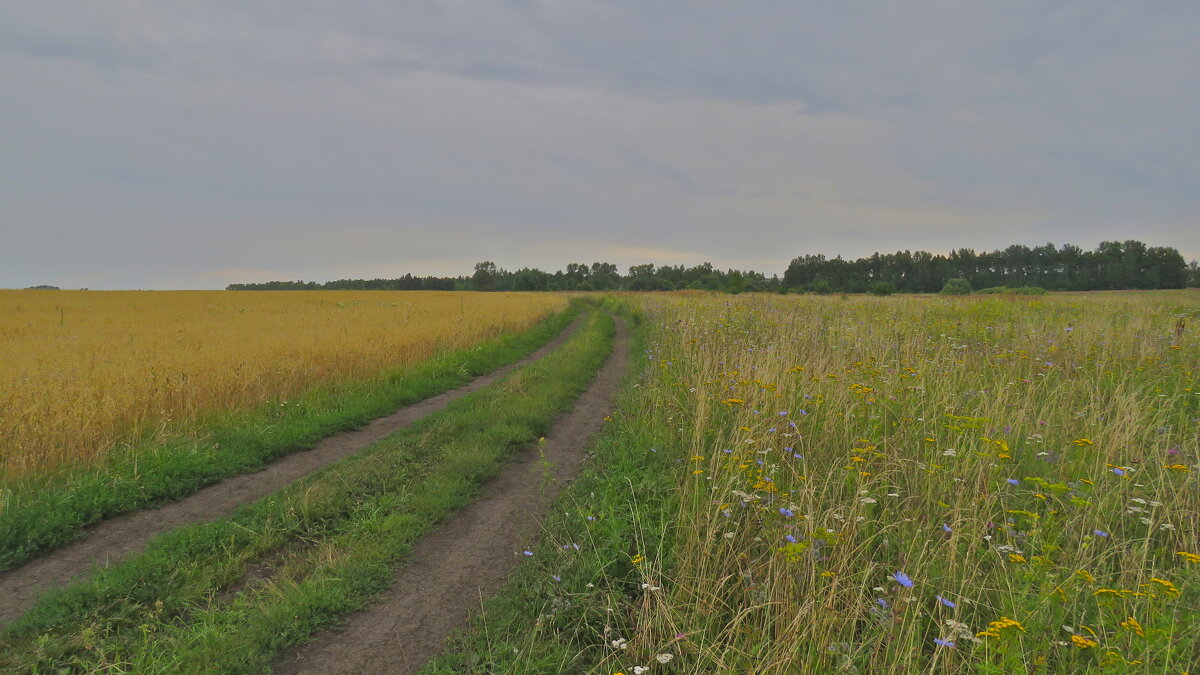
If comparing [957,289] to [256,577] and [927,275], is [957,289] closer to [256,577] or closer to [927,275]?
[256,577]

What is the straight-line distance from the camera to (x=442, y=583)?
13.2ft

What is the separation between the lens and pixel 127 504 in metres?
5.38

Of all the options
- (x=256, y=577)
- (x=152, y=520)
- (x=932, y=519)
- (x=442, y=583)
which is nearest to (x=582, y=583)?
(x=442, y=583)

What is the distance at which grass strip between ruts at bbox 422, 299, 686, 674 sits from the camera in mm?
3146

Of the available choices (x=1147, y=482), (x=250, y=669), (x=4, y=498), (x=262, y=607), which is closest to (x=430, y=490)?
(x=262, y=607)

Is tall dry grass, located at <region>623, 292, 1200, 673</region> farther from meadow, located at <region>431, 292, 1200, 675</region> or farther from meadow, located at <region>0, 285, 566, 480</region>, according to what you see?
meadow, located at <region>0, 285, 566, 480</region>

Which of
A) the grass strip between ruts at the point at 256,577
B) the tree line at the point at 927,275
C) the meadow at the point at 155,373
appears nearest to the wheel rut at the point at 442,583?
the grass strip between ruts at the point at 256,577

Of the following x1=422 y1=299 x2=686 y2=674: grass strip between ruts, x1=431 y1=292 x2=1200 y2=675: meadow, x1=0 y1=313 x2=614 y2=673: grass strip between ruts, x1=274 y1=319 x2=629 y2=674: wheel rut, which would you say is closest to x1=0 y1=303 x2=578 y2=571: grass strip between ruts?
x1=0 y1=313 x2=614 y2=673: grass strip between ruts

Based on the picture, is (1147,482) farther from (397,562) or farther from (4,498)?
(4,498)

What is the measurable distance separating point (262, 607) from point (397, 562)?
3.22 feet

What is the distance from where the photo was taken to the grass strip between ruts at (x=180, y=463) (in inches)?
188

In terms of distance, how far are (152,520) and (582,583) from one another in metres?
4.78

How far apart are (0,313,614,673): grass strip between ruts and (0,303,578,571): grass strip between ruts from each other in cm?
116

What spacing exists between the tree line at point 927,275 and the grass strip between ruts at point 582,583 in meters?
47.2
